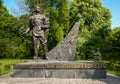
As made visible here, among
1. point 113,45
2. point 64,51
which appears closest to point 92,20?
point 113,45

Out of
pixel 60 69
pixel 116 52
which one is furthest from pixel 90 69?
pixel 116 52

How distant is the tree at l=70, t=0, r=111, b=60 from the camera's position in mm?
43344

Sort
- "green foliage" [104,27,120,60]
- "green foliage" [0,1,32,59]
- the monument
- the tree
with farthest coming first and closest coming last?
"green foliage" [104,27,120,60] → the tree → "green foliage" [0,1,32,59] → the monument

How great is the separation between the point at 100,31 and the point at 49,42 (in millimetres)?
11998

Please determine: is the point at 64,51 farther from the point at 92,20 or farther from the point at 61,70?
the point at 92,20

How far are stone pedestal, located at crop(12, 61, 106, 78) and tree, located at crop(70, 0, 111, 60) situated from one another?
30.2 metres

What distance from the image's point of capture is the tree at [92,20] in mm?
43344

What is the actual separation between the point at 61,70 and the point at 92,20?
34426 millimetres

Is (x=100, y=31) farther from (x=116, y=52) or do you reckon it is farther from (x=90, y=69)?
(x=90, y=69)

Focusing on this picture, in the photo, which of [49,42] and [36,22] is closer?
[36,22]

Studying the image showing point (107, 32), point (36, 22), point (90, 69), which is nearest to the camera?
point (90, 69)

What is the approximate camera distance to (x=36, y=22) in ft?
46.0

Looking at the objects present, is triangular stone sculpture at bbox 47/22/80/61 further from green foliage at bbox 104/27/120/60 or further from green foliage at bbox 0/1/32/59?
green foliage at bbox 104/27/120/60

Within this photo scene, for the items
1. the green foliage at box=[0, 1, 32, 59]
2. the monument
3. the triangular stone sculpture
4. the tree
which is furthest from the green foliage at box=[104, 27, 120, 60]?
the monument
